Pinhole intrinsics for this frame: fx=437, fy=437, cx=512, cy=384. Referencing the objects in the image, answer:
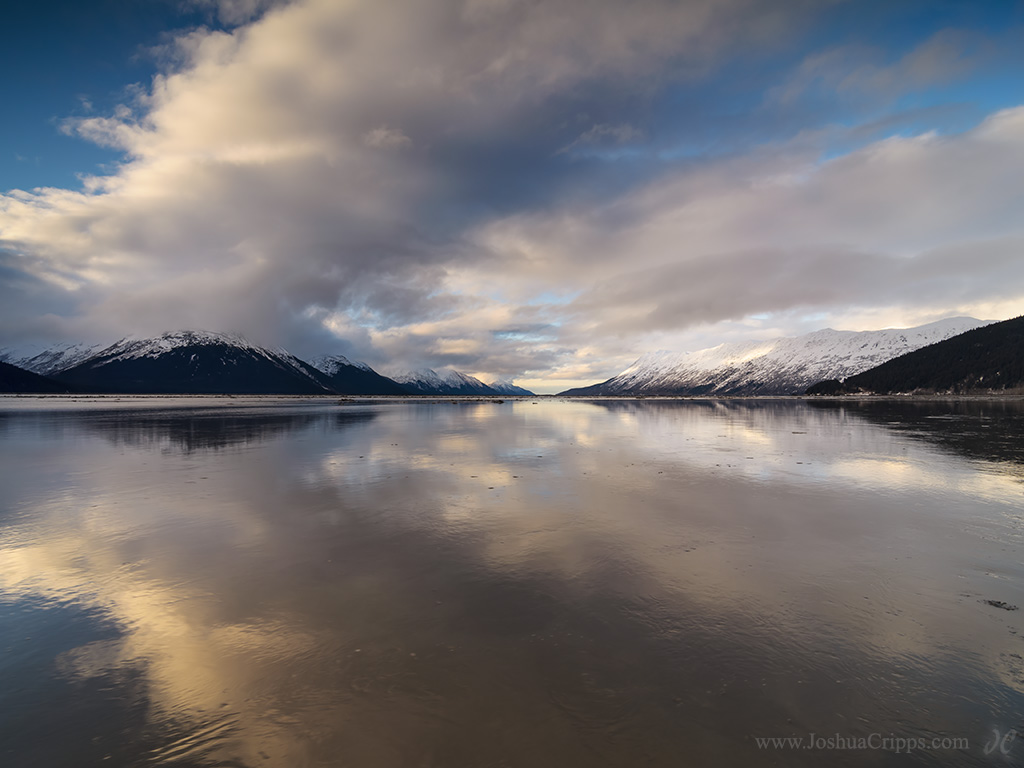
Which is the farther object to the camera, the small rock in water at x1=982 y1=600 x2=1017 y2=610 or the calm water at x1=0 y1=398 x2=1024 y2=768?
the small rock in water at x1=982 y1=600 x2=1017 y2=610

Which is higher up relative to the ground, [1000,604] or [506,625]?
[506,625]

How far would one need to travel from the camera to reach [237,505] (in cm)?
1897

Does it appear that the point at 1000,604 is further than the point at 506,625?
Yes

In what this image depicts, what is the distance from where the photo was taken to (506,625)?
30.7 feet

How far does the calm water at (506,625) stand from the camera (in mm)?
6371

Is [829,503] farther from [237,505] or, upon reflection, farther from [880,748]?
[237,505]

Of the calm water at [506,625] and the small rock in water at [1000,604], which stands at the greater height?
the calm water at [506,625]

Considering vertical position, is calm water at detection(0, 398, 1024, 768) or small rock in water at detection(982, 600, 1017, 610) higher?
calm water at detection(0, 398, 1024, 768)

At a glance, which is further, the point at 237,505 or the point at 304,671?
the point at 237,505

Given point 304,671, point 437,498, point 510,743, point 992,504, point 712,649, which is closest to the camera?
point 510,743

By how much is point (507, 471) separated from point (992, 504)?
2251cm

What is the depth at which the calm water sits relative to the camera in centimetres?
637

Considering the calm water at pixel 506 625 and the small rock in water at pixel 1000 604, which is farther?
the small rock in water at pixel 1000 604

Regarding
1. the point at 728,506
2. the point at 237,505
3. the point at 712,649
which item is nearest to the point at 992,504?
the point at 728,506
